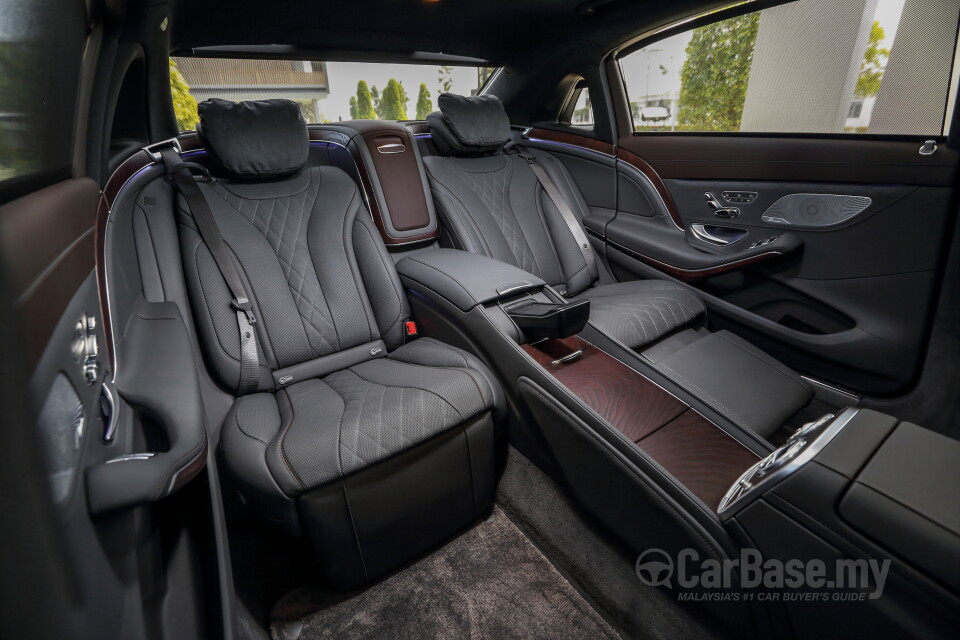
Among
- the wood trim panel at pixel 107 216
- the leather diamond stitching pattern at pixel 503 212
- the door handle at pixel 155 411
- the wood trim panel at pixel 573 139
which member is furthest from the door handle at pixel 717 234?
the wood trim panel at pixel 107 216

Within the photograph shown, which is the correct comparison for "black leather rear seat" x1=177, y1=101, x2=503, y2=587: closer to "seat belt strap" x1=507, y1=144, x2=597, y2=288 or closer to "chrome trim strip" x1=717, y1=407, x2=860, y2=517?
"chrome trim strip" x1=717, y1=407, x2=860, y2=517

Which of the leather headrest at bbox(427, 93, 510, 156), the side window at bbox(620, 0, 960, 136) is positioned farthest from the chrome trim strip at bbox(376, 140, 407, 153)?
the side window at bbox(620, 0, 960, 136)

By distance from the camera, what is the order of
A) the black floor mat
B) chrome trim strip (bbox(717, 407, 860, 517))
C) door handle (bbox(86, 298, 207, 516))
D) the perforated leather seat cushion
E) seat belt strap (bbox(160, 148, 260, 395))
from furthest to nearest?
seat belt strap (bbox(160, 148, 260, 395))
the black floor mat
the perforated leather seat cushion
chrome trim strip (bbox(717, 407, 860, 517))
door handle (bbox(86, 298, 207, 516))

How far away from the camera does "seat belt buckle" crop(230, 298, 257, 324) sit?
151 centimetres

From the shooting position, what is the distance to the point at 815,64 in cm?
190

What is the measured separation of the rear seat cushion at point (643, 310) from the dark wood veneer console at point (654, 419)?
22 centimetres

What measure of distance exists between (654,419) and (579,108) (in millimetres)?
2084

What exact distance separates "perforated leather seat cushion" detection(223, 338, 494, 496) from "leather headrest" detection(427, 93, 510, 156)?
3.91ft

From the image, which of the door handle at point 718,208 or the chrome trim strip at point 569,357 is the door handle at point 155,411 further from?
the door handle at point 718,208

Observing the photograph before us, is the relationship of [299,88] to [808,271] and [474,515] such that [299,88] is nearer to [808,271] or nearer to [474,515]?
[474,515]

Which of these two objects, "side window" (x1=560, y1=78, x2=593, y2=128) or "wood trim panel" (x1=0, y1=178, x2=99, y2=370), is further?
"side window" (x1=560, y1=78, x2=593, y2=128)

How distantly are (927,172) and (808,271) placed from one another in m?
0.47

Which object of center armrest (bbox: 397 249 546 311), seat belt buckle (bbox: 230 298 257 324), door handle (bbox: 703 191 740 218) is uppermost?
door handle (bbox: 703 191 740 218)

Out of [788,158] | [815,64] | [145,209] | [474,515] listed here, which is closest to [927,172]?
[788,158]
